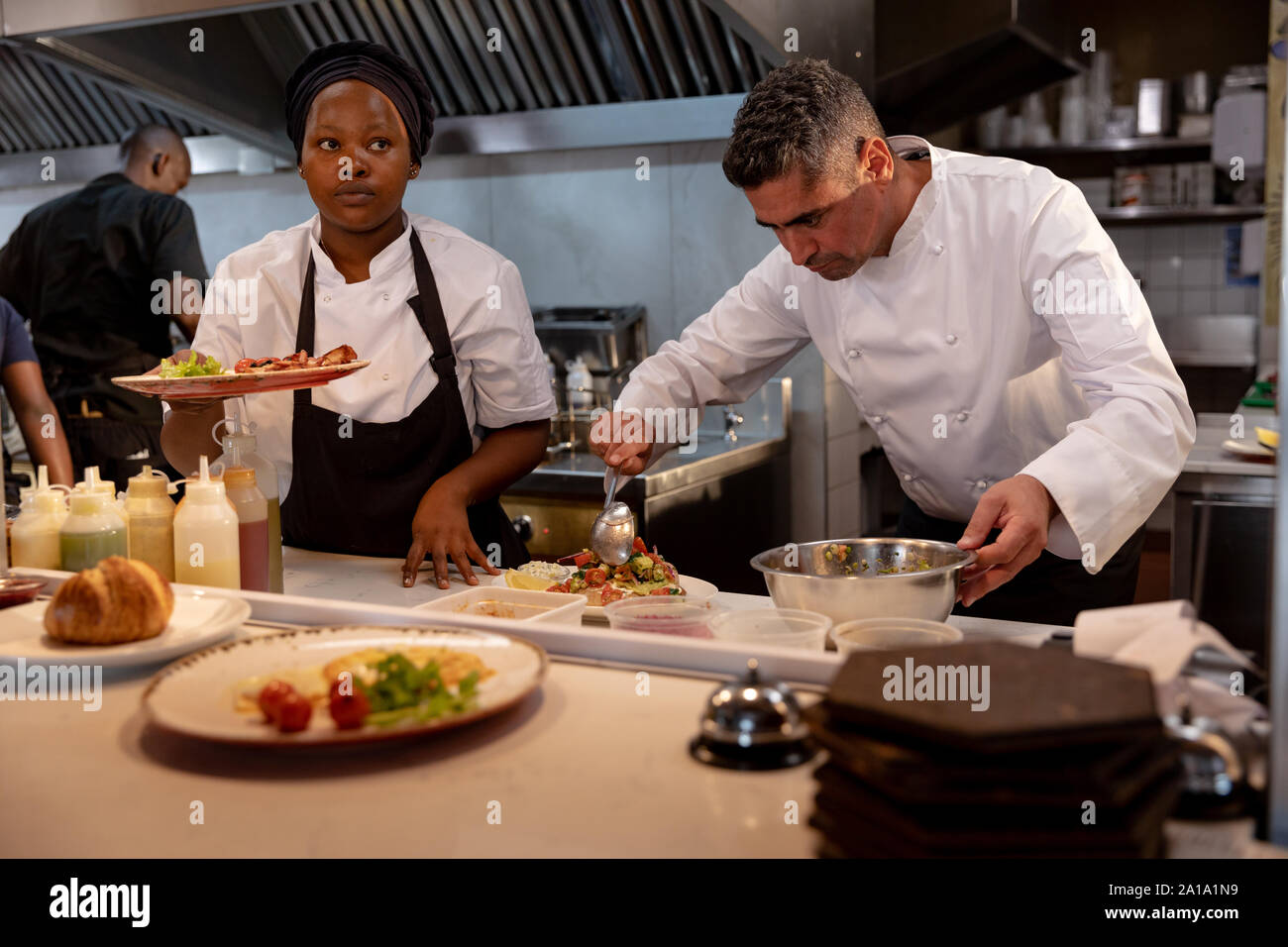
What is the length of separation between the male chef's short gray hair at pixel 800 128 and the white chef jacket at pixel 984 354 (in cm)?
30

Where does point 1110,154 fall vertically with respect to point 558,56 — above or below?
above

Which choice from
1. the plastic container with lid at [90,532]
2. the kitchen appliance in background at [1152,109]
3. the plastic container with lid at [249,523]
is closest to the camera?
the plastic container with lid at [90,532]

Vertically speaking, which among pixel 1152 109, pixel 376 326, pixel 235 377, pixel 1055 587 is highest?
pixel 1152 109

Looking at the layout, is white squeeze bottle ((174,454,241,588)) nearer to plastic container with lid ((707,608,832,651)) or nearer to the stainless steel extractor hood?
plastic container with lid ((707,608,832,651))

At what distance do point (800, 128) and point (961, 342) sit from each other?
55 cm

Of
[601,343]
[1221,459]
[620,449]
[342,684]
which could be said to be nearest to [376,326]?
[620,449]

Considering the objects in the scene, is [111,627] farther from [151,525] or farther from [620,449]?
[620,449]

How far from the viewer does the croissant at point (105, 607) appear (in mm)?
1250

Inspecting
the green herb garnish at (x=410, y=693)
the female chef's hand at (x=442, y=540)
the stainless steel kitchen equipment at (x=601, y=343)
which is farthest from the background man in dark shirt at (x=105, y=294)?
the green herb garnish at (x=410, y=693)

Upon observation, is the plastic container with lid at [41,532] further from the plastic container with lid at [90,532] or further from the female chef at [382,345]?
the female chef at [382,345]

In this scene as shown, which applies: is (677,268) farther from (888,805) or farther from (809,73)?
(888,805)

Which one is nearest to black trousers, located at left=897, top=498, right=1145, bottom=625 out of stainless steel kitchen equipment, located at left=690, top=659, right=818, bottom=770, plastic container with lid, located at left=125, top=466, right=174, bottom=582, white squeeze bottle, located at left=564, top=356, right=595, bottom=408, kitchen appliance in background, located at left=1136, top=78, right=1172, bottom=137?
stainless steel kitchen equipment, located at left=690, top=659, right=818, bottom=770

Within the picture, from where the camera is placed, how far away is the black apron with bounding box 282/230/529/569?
7.52 ft

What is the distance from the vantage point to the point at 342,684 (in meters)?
1.05
